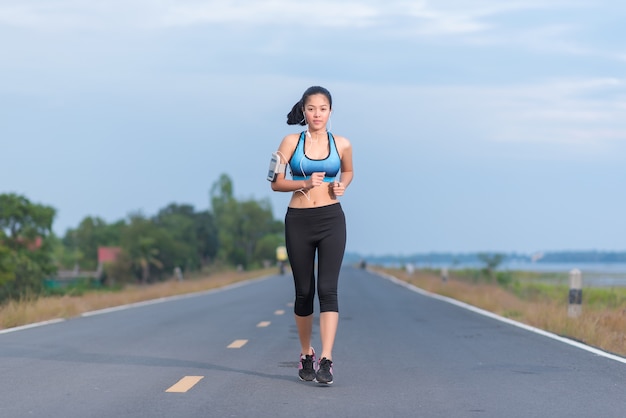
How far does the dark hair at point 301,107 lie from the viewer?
851 centimetres

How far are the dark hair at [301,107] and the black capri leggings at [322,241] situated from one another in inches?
28.2

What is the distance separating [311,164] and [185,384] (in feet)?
6.63

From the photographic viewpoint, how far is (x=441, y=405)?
7.56 meters

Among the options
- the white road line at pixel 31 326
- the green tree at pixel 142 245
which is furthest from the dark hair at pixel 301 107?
the green tree at pixel 142 245

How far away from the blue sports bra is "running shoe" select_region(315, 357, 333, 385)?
56.2 inches

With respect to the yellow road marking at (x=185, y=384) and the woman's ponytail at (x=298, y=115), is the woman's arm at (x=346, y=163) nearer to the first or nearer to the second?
the woman's ponytail at (x=298, y=115)

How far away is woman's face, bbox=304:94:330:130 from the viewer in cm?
845

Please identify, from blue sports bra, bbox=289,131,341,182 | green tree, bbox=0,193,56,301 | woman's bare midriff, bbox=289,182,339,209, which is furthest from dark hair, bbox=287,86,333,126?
green tree, bbox=0,193,56,301

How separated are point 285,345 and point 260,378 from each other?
3522 mm

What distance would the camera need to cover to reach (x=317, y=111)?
846cm

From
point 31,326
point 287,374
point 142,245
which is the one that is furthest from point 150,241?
point 287,374

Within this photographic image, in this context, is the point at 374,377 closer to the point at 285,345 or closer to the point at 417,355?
the point at 417,355

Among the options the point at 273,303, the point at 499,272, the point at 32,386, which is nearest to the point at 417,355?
the point at 32,386

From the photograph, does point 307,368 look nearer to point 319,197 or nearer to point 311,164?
point 319,197
